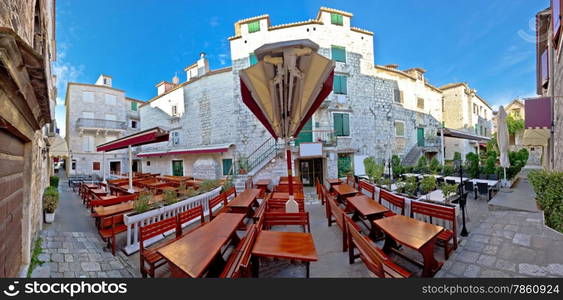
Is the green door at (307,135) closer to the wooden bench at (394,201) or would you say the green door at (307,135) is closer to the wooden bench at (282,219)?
the wooden bench at (394,201)

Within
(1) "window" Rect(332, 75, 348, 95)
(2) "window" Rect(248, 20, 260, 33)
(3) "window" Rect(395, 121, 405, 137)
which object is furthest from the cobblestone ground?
(2) "window" Rect(248, 20, 260, 33)

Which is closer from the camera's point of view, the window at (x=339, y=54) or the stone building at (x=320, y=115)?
the stone building at (x=320, y=115)

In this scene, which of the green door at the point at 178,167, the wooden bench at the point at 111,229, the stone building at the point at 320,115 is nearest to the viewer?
the wooden bench at the point at 111,229

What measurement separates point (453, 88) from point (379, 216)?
1025 inches

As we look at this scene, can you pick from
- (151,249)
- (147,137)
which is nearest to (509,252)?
(151,249)

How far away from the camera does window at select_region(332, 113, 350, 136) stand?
13.8 meters

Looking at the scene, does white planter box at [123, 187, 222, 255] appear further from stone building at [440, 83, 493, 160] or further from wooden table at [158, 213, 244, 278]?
stone building at [440, 83, 493, 160]

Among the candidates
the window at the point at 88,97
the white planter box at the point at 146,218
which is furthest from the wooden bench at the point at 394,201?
the window at the point at 88,97

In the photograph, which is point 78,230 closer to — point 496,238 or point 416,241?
point 416,241

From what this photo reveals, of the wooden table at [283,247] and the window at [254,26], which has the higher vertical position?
the window at [254,26]

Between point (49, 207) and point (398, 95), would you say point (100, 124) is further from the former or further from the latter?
point (398, 95)

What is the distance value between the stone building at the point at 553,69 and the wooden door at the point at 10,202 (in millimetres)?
10574
